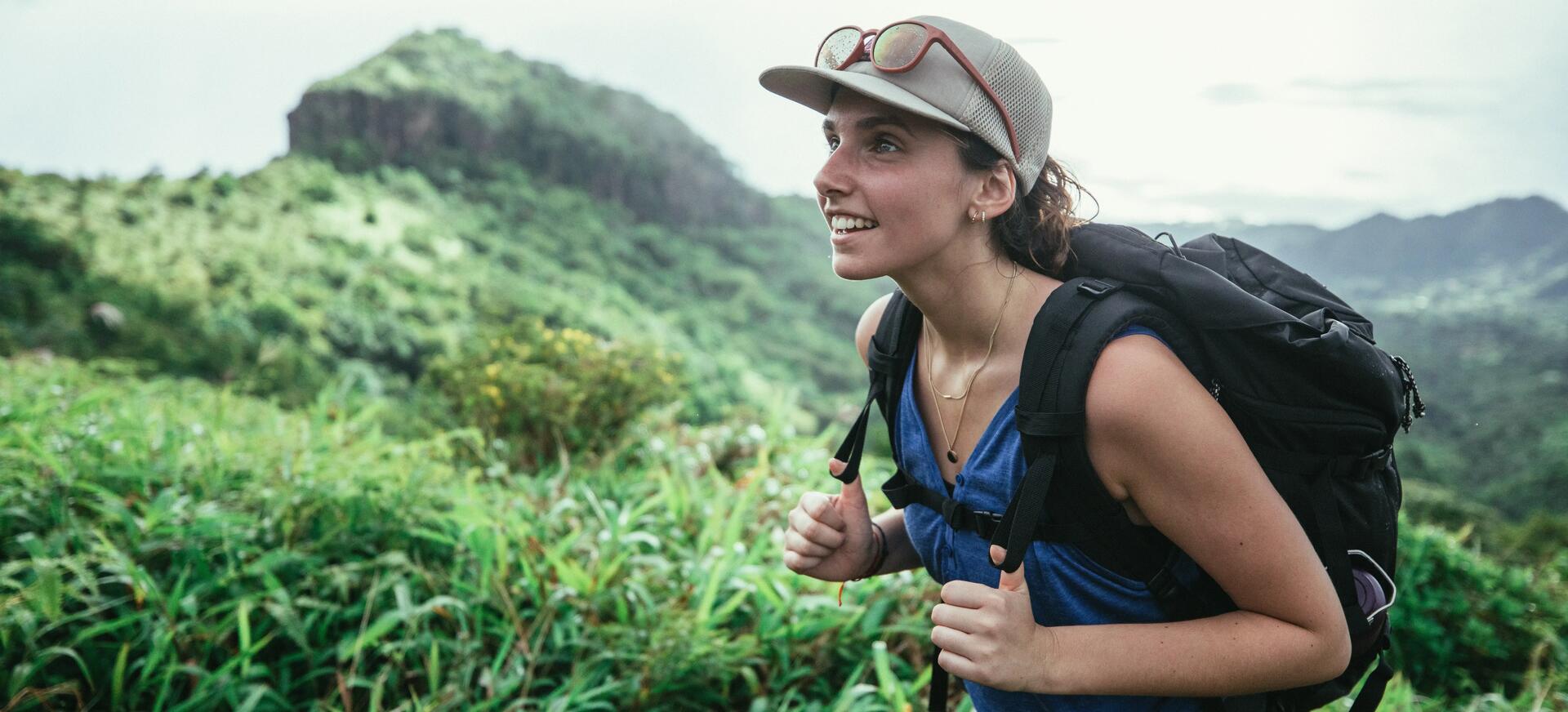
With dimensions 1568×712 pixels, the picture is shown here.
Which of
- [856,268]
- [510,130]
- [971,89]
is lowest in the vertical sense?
[856,268]

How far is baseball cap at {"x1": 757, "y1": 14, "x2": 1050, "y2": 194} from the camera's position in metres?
1.43

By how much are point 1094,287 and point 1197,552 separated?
0.39m

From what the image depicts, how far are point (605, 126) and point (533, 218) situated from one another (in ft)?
12.8

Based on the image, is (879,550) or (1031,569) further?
(879,550)

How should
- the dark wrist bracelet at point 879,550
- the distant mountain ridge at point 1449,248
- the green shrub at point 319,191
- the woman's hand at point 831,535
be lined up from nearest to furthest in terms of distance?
1. the woman's hand at point 831,535
2. the dark wrist bracelet at point 879,550
3. the green shrub at point 319,191
4. the distant mountain ridge at point 1449,248

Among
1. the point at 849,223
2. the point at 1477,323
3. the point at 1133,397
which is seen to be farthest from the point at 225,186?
the point at 1477,323

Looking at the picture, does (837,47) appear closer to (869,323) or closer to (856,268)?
(856,268)

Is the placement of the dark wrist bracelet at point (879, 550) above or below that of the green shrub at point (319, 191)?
below

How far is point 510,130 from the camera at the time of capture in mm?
20047

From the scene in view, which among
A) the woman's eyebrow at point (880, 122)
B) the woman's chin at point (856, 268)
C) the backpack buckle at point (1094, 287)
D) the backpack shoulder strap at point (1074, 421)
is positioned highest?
the woman's eyebrow at point (880, 122)

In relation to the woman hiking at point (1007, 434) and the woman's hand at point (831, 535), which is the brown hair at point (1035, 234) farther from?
the woman's hand at point (831, 535)

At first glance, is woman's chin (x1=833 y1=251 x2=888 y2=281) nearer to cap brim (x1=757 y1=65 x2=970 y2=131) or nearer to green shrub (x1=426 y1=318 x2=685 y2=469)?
cap brim (x1=757 y1=65 x2=970 y2=131)

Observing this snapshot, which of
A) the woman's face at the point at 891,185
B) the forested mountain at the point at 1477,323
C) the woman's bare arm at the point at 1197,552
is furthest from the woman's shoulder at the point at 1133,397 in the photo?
the forested mountain at the point at 1477,323

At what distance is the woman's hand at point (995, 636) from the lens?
1326mm
